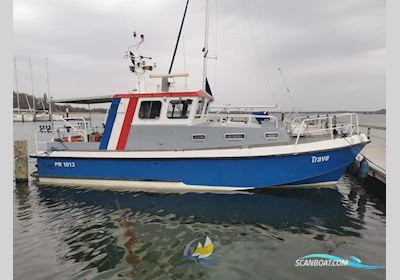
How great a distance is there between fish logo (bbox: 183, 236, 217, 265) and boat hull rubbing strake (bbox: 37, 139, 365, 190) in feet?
8.48

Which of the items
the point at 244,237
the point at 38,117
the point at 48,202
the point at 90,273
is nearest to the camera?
the point at 90,273

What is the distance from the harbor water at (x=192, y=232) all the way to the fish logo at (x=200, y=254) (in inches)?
3.8

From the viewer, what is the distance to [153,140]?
7.84m

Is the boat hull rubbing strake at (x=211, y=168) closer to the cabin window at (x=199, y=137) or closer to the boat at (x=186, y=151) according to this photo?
the boat at (x=186, y=151)

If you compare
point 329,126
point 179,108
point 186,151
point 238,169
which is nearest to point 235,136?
point 238,169

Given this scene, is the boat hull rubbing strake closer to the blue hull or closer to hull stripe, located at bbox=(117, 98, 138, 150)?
the blue hull

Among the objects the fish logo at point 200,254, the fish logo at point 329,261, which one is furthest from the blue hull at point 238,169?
the fish logo at point 329,261

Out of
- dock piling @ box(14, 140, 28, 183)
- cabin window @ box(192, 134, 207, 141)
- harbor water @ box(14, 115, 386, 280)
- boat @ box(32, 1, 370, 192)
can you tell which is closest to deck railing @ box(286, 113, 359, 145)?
boat @ box(32, 1, 370, 192)

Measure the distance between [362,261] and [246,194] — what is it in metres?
3.41

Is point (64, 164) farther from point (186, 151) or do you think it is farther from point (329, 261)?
point (329, 261)

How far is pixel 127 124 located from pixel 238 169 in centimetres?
374

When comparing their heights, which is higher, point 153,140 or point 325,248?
point 153,140

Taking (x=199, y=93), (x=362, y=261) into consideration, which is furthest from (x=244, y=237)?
(x=199, y=93)

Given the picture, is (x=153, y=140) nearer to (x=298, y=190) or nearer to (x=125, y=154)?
(x=125, y=154)
